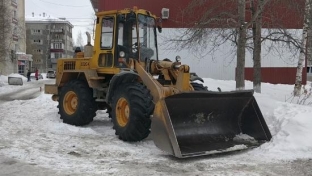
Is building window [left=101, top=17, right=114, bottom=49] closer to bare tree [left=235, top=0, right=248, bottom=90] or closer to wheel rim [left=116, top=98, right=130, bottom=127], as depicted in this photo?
wheel rim [left=116, top=98, right=130, bottom=127]

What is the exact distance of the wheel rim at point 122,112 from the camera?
7.73 metres

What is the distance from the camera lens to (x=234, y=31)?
14.1 m

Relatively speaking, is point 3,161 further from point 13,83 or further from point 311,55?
point 13,83

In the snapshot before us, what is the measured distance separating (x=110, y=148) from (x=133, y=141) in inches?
24.0

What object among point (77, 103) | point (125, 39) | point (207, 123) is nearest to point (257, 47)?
point (125, 39)

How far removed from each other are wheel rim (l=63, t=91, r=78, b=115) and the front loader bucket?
3.60 meters

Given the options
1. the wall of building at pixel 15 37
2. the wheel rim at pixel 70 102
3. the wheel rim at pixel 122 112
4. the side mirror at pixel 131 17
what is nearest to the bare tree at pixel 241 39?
the side mirror at pixel 131 17

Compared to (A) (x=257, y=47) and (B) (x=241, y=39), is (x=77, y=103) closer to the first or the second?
(B) (x=241, y=39)

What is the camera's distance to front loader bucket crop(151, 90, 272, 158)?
6470 millimetres

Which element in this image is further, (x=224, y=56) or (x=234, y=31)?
(x=224, y=56)

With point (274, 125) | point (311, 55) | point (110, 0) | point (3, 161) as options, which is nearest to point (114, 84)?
point (3, 161)

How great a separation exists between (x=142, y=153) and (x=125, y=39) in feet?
9.50

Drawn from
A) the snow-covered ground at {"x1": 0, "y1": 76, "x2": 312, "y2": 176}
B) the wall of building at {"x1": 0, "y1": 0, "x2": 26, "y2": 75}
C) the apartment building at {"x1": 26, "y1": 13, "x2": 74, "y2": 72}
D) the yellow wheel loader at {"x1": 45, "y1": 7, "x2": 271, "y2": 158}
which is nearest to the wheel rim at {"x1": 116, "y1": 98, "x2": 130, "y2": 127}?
the yellow wheel loader at {"x1": 45, "y1": 7, "x2": 271, "y2": 158}

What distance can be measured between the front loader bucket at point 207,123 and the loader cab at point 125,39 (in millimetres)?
1858
